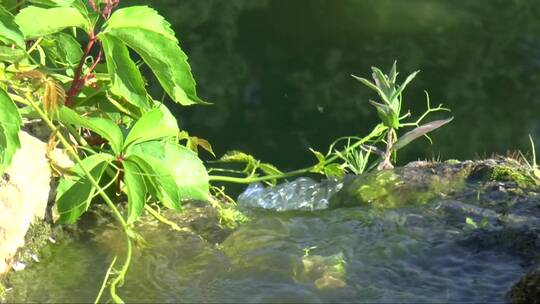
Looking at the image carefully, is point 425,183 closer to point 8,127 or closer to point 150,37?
point 150,37

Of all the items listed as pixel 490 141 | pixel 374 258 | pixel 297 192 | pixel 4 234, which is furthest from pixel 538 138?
pixel 4 234

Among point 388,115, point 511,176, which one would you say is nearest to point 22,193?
point 388,115

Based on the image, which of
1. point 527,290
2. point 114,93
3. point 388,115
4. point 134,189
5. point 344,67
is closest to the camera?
point 527,290

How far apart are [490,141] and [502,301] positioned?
414 centimetres

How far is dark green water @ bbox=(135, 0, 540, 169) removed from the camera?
19.3 ft

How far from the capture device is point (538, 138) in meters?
6.02

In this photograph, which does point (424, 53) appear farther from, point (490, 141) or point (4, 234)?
point (4, 234)

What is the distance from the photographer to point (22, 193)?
2102 millimetres

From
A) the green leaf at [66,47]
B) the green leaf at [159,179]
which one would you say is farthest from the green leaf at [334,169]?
the green leaf at [66,47]

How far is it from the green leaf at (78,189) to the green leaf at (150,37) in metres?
0.24

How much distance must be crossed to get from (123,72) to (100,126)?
0.49 ft

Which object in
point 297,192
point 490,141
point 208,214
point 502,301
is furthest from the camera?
point 490,141

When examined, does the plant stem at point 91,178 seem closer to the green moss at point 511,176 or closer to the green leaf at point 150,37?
the green leaf at point 150,37

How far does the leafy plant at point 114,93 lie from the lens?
1983 mm
